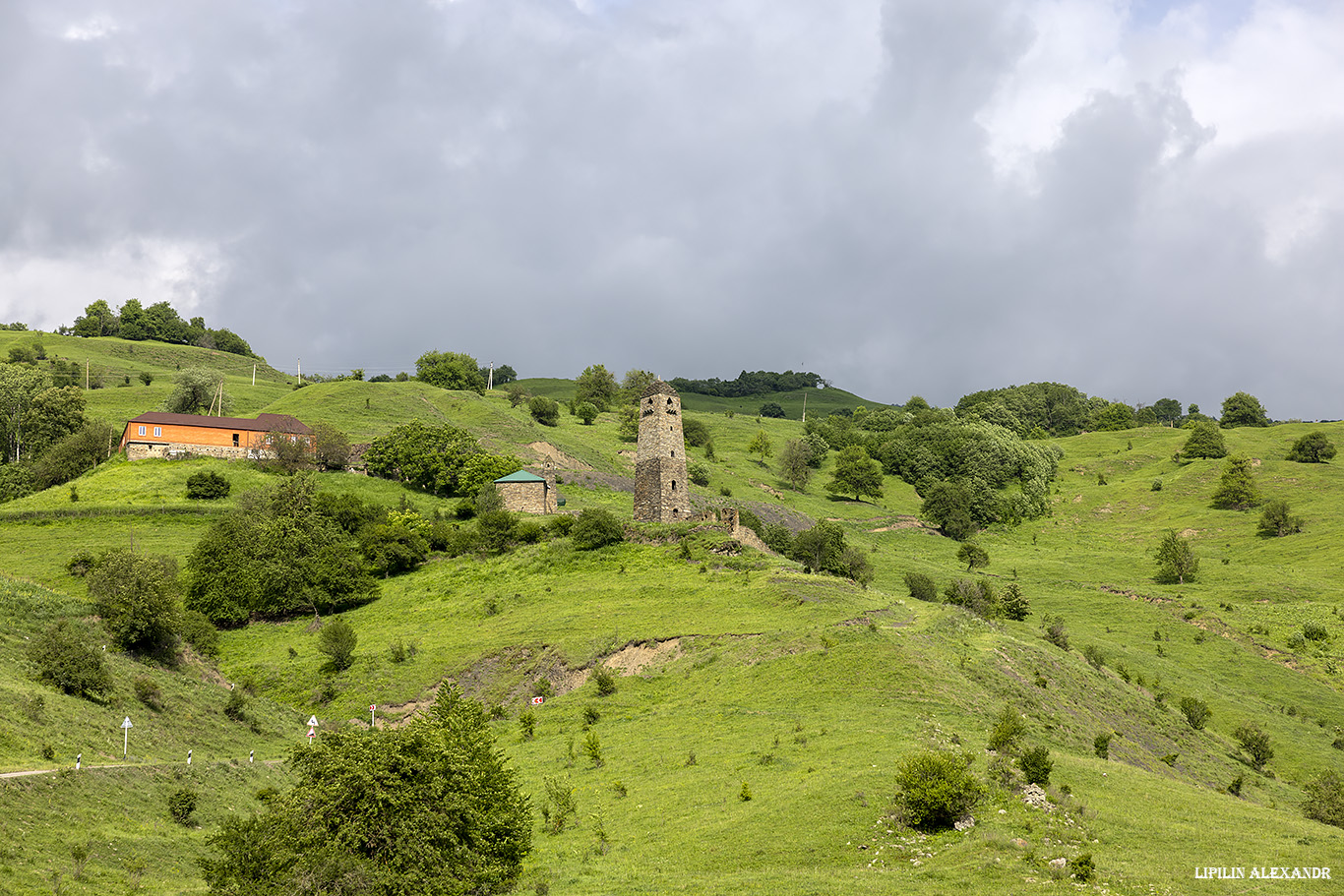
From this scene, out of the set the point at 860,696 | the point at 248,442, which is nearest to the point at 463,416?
the point at 248,442

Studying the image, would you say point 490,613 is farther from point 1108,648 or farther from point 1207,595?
point 1207,595

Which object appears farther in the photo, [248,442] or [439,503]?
[248,442]

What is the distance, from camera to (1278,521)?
3716 inches

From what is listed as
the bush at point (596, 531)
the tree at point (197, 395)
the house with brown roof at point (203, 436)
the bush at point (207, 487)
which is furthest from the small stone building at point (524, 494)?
the tree at point (197, 395)

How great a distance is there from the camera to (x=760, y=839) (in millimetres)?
24250

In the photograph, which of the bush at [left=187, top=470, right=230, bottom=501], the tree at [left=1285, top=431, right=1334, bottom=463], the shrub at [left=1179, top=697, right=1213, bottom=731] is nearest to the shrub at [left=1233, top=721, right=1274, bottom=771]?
the shrub at [left=1179, top=697, right=1213, bottom=731]

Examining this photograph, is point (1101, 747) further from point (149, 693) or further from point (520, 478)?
point (520, 478)

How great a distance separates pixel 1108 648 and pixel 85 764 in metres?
58.5

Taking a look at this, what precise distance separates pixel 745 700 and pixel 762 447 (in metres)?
101

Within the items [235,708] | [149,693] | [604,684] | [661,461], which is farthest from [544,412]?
[149,693]

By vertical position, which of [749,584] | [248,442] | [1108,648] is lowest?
[1108,648]

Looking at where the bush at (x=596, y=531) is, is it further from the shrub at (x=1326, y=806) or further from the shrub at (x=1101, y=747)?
the shrub at (x=1326, y=806)

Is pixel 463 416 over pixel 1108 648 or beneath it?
over

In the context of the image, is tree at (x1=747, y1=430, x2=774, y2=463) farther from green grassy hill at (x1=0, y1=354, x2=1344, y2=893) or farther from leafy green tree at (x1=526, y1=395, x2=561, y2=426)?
green grassy hill at (x1=0, y1=354, x2=1344, y2=893)
